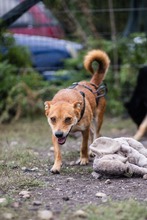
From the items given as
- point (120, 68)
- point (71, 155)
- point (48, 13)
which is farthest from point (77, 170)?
point (48, 13)

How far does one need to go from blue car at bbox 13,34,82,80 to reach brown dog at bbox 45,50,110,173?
4.39 metres

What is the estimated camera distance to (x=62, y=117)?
5199 millimetres

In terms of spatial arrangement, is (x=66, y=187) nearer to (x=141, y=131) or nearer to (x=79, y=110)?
(x=79, y=110)

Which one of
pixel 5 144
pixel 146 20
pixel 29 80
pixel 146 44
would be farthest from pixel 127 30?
pixel 5 144

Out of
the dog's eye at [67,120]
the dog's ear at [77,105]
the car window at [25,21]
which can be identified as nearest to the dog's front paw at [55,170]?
the dog's eye at [67,120]

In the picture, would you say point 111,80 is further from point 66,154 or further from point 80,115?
point 80,115

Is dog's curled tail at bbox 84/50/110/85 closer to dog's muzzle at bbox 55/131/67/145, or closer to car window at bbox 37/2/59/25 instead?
dog's muzzle at bbox 55/131/67/145

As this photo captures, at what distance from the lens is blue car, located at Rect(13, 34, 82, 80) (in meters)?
11.0

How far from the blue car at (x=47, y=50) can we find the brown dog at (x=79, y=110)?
4.39 metres

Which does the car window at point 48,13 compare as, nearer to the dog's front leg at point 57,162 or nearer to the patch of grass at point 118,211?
the dog's front leg at point 57,162

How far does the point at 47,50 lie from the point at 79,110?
5.82 metres

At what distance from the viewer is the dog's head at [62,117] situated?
5.14 meters

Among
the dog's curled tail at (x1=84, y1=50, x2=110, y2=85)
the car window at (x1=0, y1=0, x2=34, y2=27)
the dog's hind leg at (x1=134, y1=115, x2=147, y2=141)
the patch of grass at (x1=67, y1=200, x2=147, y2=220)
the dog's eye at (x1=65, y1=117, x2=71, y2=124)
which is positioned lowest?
the dog's hind leg at (x1=134, y1=115, x2=147, y2=141)

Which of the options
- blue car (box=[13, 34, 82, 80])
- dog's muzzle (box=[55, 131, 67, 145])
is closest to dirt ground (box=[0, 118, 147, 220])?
dog's muzzle (box=[55, 131, 67, 145])
